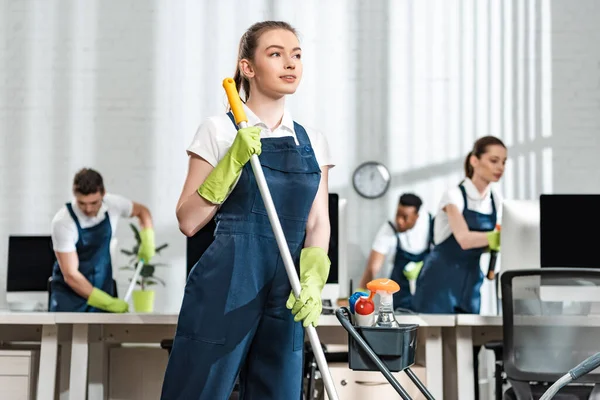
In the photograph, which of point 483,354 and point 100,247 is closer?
point 100,247

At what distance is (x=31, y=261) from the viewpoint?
4754mm

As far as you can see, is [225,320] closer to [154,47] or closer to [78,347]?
[78,347]

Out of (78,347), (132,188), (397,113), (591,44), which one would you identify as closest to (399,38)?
(397,113)

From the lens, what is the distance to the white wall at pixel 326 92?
610cm

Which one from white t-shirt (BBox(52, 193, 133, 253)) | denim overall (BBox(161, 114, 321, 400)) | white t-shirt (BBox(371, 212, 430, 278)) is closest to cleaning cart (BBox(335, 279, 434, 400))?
denim overall (BBox(161, 114, 321, 400))

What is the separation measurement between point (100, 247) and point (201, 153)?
2652mm

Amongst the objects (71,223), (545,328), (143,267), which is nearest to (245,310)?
(545,328)

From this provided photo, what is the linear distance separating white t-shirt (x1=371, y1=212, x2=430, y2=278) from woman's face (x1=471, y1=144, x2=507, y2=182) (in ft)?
6.12

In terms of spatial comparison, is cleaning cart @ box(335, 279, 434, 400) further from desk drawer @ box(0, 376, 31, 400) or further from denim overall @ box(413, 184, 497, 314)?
denim overall @ box(413, 184, 497, 314)

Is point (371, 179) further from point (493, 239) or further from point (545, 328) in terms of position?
point (545, 328)

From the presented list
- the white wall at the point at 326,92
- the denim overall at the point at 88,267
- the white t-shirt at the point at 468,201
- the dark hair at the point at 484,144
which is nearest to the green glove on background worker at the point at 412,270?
the white wall at the point at 326,92

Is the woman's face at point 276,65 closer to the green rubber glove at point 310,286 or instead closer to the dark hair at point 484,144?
the green rubber glove at point 310,286

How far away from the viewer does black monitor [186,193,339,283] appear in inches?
124

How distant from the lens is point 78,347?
307cm
